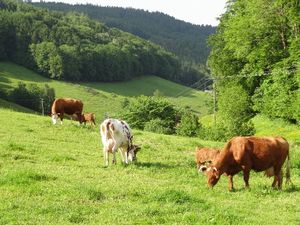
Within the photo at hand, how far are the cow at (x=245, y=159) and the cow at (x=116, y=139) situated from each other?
4.82 metres

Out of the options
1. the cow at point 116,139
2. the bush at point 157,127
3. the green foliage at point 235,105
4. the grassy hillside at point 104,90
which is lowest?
the grassy hillside at point 104,90

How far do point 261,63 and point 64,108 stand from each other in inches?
1356

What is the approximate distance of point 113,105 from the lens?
129750mm

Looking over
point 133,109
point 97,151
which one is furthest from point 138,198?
point 133,109

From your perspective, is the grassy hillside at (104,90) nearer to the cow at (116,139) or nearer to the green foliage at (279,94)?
the green foliage at (279,94)

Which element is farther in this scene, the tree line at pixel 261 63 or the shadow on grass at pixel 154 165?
→ the tree line at pixel 261 63

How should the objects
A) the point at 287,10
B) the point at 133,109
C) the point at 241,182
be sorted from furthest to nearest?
the point at 133,109
the point at 287,10
the point at 241,182

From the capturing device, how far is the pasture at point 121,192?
1199 centimetres

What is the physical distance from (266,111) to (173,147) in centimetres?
3657

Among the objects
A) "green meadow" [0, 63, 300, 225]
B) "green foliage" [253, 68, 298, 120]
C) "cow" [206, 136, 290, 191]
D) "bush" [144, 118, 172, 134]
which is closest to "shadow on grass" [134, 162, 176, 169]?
"green meadow" [0, 63, 300, 225]

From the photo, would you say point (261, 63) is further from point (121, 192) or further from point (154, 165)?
point (121, 192)

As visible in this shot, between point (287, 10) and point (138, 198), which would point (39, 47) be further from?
point (138, 198)

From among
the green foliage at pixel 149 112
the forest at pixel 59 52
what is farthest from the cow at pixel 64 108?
the forest at pixel 59 52

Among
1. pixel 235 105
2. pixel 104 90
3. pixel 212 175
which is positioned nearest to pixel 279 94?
pixel 235 105
